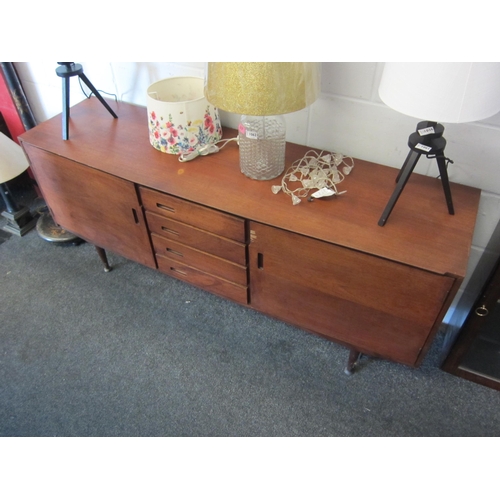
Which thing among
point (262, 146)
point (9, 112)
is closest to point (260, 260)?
point (262, 146)

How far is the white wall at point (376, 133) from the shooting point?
43.2 inches

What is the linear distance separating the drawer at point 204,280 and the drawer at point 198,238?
12cm

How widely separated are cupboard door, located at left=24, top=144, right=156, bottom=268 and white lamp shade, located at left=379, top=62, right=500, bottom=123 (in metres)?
0.81

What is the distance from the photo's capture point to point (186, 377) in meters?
1.45

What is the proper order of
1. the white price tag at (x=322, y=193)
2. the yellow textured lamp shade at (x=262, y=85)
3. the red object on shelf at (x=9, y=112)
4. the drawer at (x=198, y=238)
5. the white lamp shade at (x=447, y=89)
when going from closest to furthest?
the white lamp shade at (x=447, y=89)
the yellow textured lamp shade at (x=262, y=85)
the white price tag at (x=322, y=193)
the drawer at (x=198, y=238)
the red object on shelf at (x=9, y=112)

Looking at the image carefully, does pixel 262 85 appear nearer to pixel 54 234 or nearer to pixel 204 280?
pixel 204 280

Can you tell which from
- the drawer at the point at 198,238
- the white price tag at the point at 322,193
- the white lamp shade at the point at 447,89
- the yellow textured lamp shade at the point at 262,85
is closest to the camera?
the white lamp shade at the point at 447,89

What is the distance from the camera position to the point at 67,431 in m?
1.33

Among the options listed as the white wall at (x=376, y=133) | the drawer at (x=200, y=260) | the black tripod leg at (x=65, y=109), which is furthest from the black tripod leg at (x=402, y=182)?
the black tripod leg at (x=65, y=109)

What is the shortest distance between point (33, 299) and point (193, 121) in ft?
3.65

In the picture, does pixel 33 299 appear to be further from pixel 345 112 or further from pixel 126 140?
pixel 345 112

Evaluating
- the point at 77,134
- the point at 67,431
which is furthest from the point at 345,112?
the point at 67,431

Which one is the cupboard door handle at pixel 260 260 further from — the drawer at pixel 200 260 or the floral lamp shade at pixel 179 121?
the floral lamp shade at pixel 179 121
